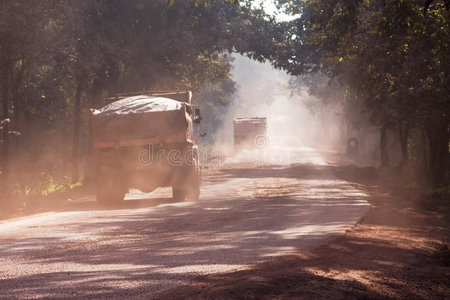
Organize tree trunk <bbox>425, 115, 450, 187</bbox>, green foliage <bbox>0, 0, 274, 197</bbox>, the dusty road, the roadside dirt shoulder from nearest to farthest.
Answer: the roadside dirt shoulder, the dusty road, green foliage <bbox>0, 0, 274, 197</bbox>, tree trunk <bbox>425, 115, 450, 187</bbox>

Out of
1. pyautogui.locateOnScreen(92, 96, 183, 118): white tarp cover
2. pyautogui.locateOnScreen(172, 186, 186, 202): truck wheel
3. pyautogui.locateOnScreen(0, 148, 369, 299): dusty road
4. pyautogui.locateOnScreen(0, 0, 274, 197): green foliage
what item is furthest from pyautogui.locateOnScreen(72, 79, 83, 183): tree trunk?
pyautogui.locateOnScreen(172, 186, 186, 202): truck wheel

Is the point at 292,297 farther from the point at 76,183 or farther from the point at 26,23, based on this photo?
the point at 76,183

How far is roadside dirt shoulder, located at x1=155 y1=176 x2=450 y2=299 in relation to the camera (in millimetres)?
6492

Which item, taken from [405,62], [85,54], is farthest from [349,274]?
[85,54]

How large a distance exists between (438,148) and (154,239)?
753 inches

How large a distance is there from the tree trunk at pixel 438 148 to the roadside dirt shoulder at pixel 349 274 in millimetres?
15868

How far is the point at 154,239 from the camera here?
1136cm

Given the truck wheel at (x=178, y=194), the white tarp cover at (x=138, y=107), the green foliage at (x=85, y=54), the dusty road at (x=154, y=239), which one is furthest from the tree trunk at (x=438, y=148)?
the white tarp cover at (x=138, y=107)

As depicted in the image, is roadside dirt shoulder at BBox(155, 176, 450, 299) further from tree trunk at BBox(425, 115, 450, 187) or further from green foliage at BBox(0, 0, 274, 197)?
tree trunk at BBox(425, 115, 450, 187)

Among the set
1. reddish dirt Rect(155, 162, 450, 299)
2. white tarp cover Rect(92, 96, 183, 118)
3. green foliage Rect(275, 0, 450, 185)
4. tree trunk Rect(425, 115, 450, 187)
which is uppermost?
green foliage Rect(275, 0, 450, 185)

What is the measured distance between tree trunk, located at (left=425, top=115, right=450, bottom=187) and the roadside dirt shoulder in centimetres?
1587

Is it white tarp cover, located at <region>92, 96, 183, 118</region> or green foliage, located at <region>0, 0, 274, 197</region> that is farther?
green foliage, located at <region>0, 0, 274, 197</region>

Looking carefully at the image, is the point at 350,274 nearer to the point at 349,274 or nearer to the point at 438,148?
the point at 349,274

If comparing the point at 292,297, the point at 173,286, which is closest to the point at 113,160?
the point at 173,286
